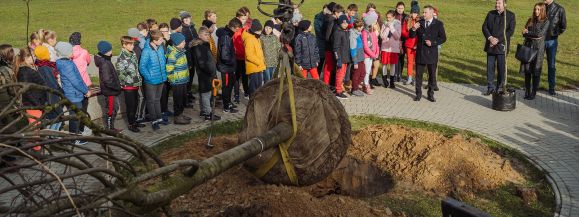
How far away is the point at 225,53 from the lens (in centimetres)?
1095

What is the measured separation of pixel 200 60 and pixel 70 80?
249 centimetres

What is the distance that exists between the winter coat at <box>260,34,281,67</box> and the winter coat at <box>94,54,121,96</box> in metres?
3.23

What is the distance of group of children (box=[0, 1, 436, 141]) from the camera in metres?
9.12

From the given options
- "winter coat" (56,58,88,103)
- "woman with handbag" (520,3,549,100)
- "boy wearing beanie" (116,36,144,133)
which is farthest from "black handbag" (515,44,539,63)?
"winter coat" (56,58,88,103)

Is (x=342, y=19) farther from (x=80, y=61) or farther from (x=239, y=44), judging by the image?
(x=80, y=61)

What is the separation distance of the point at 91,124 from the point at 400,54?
432 inches

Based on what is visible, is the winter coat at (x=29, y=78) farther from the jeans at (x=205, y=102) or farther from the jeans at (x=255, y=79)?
the jeans at (x=255, y=79)

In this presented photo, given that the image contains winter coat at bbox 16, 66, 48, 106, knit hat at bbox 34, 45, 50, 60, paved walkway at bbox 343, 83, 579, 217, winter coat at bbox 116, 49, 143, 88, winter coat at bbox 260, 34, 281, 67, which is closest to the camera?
winter coat at bbox 16, 66, 48, 106

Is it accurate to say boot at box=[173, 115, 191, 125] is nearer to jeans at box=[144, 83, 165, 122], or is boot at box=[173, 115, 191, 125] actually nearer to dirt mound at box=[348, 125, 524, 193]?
jeans at box=[144, 83, 165, 122]

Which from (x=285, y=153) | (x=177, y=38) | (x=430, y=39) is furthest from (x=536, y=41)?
(x=285, y=153)

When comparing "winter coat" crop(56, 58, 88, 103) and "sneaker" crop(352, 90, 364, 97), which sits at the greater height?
"winter coat" crop(56, 58, 88, 103)

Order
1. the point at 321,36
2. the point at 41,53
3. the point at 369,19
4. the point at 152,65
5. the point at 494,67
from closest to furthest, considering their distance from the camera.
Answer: the point at 41,53 < the point at 152,65 < the point at 494,67 < the point at 369,19 < the point at 321,36

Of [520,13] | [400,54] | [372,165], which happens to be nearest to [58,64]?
[372,165]

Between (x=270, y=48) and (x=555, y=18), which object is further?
(x=555, y=18)
